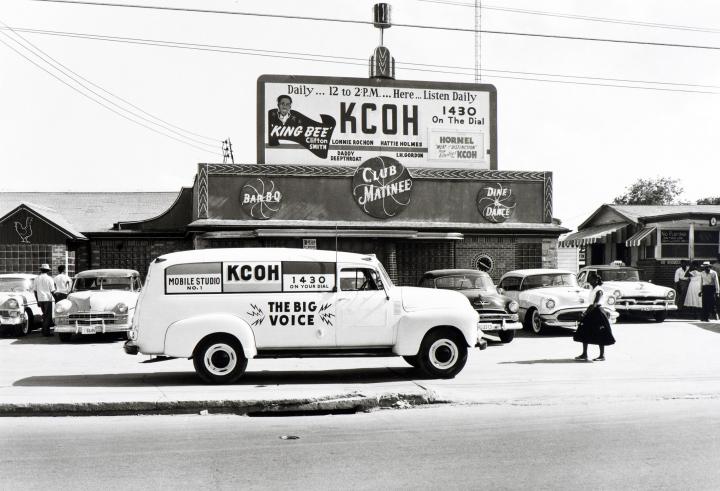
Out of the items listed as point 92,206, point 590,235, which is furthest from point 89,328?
point 590,235

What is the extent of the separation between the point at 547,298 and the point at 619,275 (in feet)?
15.0

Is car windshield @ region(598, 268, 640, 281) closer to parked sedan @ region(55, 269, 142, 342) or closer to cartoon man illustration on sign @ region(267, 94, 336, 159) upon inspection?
cartoon man illustration on sign @ region(267, 94, 336, 159)

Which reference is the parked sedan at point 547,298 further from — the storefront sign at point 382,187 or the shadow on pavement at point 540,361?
the storefront sign at point 382,187

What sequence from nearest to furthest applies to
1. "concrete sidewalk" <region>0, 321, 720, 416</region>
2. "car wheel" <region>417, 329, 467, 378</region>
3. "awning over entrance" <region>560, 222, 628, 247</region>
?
"concrete sidewalk" <region>0, 321, 720, 416</region> < "car wheel" <region>417, 329, 467, 378</region> < "awning over entrance" <region>560, 222, 628, 247</region>

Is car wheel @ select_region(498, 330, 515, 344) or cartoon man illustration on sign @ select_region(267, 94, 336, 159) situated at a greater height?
cartoon man illustration on sign @ select_region(267, 94, 336, 159)

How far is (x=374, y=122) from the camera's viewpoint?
25.5 m

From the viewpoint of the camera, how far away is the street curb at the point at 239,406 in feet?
29.5

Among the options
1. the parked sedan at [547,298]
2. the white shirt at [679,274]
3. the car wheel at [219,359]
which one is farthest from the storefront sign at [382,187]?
the car wheel at [219,359]

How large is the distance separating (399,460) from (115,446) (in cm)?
259

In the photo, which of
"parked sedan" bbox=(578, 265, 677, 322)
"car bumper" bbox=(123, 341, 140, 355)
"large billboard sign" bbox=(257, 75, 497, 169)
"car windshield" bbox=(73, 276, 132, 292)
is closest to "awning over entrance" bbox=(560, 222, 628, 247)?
"large billboard sign" bbox=(257, 75, 497, 169)

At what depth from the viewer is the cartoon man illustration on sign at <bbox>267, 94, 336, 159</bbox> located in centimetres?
2505

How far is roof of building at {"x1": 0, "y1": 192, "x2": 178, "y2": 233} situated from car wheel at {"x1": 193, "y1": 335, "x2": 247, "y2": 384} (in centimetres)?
1800

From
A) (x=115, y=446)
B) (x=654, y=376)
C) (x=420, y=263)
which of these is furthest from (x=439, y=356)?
(x=420, y=263)

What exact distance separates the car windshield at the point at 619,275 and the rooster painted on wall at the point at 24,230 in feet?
60.5
